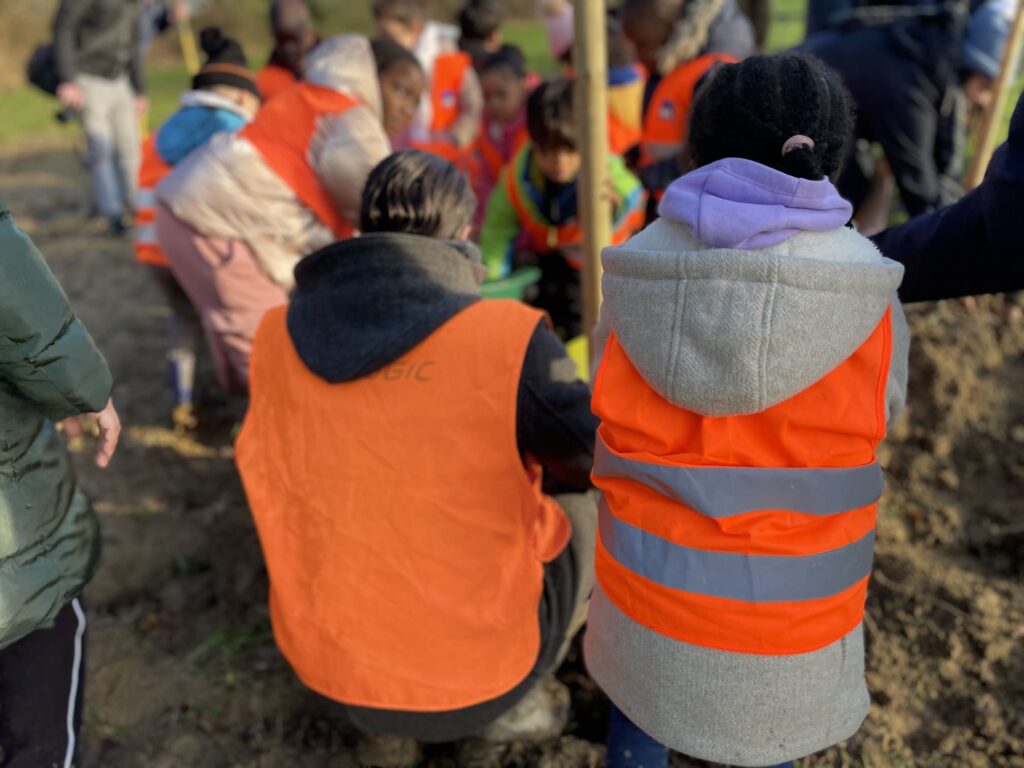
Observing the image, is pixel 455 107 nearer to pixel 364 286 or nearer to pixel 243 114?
pixel 243 114

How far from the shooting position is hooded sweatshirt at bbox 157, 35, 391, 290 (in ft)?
9.28

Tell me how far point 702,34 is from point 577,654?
8.37 ft

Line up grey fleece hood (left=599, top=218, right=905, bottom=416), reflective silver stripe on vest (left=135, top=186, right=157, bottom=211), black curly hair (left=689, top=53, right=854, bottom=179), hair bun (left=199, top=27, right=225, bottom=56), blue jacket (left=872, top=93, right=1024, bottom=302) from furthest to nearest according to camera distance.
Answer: hair bun (left=199, top=27, right=225, bottom=56) → reflective silver stripe on vest (left=135, top=186, right=157, bottom=211) → blue jacket (left=872, top=93, right=1024, bottom=302) → black curly hair (left=689, top=53, right=854, bottom=179) → grey fleece hood (left=599, top=218, right=905, bottom=416)

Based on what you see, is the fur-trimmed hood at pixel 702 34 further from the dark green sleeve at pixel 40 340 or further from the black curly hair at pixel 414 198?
the dark green sleeve at pixel 40 340

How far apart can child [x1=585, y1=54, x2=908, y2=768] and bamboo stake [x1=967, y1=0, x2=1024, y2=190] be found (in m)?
1.98

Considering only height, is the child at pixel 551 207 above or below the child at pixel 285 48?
below

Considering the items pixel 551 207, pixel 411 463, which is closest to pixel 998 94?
pixel 551 207

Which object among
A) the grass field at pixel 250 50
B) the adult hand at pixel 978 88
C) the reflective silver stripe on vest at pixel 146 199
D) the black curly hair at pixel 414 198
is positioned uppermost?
the black curly hair at pixel 414 198

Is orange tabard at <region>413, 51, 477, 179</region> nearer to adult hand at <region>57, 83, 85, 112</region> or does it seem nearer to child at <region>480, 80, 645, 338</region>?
A: child at <region>480, 80, 645, 338</region>

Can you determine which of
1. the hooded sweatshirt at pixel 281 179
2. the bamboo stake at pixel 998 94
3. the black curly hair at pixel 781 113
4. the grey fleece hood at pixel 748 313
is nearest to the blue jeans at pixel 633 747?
the grey fleece hood at pixel 748 313

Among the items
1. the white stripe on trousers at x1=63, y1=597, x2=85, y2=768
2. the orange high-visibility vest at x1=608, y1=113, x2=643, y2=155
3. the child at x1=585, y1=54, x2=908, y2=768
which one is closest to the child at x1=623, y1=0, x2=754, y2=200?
the orange high-visibility vest at x1=608, y1=113, x2=643, y2=155

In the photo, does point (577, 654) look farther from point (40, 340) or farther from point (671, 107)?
point (671, 107)

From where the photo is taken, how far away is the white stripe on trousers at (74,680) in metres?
1.71

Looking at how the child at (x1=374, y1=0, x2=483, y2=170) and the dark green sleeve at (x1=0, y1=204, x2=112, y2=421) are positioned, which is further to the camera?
the child at (x1=374, y1=0, x2=483, y2=170)
